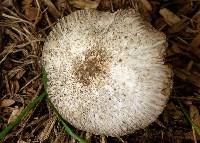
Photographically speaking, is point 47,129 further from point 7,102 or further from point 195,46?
point 195,46

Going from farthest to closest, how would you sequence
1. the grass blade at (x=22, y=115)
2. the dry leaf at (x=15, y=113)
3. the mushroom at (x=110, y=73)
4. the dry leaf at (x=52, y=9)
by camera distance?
the dry leaf at (x=52, y=9)
the dry leaf at (x=15, y=113)
the grass blade at (x=22, y=115)
the mushroom at (x=110, y=73)

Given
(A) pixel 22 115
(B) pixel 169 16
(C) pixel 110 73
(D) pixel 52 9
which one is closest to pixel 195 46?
(B) pixel 169 16

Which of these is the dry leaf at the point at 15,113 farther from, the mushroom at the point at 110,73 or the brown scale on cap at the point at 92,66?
the brown scale on cap at the point at 92,66

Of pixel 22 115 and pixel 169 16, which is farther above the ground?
pixel 169 16

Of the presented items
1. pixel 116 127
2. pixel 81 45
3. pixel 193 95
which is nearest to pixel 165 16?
pixel 193 95

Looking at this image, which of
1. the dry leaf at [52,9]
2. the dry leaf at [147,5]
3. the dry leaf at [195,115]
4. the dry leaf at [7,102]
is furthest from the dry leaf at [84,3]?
the dry leaf at [195,115]

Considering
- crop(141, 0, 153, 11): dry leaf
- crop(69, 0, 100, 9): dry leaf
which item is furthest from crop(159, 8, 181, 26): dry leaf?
crop(69, 0, 100, 9): dry leaf

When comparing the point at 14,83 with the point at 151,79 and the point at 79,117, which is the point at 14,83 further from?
the point at 151,79

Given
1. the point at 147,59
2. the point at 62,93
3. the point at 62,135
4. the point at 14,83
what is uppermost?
the point at 147,59
